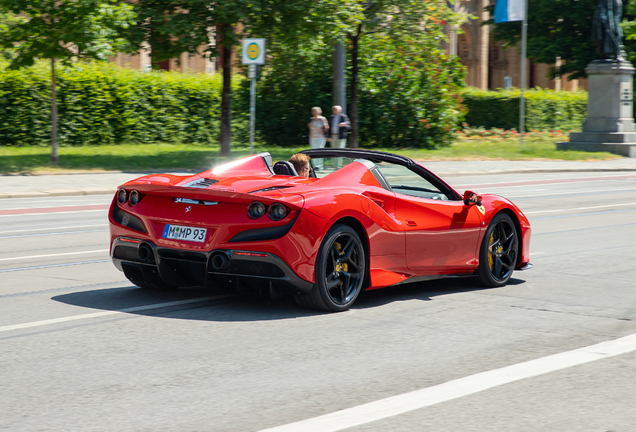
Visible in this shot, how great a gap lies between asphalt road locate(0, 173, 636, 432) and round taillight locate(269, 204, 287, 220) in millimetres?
720

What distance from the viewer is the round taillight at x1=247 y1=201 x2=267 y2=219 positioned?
6.12 m

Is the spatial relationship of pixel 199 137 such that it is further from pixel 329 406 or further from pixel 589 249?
pixel 329 406

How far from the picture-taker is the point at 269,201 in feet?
19.9

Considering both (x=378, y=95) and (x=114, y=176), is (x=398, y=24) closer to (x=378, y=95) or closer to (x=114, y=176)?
(x=378, y=95)

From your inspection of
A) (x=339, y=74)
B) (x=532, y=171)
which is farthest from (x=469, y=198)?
(x=339, y=74)

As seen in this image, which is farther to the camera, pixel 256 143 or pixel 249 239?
pixel 256 143

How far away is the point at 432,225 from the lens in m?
7.17

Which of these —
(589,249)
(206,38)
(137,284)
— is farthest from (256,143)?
(137,284)

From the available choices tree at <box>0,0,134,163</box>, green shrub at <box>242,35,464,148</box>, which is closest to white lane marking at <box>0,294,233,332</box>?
tree at <box>0,0,134,163</box>

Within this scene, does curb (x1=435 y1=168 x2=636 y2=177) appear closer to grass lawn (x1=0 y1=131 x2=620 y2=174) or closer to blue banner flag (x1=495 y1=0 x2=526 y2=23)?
grass lawn (x1=0 y1=131 x2=620 y2=174)

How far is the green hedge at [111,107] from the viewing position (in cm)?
2620

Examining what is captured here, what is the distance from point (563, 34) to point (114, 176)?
30.4m

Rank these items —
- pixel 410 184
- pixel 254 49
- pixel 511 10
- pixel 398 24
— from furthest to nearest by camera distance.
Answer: pixel 511 10
pixel 398 24
pixel 254 49
pixel 410 184

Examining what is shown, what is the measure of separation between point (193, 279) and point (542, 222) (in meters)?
8.12
